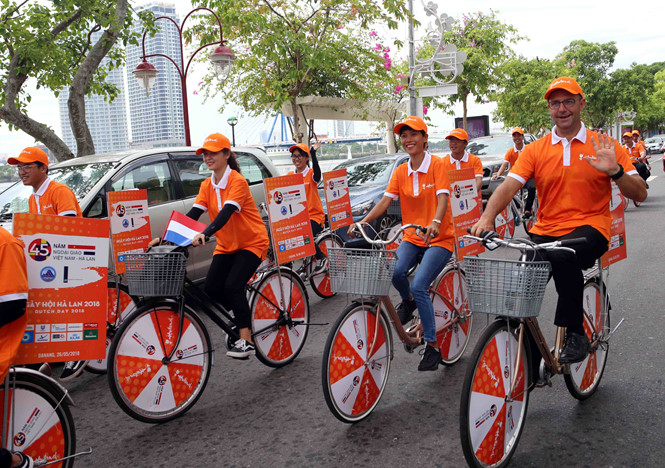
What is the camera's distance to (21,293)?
277 cm

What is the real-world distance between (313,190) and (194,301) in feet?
11.8

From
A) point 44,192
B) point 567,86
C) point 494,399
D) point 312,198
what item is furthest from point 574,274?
point 312,198

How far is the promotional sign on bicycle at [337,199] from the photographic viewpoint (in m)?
7.77

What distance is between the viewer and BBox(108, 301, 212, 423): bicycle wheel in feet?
13.0

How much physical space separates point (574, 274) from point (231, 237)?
256cm

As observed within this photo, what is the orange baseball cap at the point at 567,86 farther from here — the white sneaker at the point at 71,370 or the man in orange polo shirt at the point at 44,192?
the white sneaker at the point at 71,370

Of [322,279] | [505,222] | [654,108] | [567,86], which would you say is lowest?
[322,279]

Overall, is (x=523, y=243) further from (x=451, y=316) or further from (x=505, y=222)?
(x=505, y=222)

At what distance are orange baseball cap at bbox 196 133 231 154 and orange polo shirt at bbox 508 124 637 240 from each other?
2.19m

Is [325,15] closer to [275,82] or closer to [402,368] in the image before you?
[275,82]

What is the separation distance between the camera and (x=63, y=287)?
3145mm

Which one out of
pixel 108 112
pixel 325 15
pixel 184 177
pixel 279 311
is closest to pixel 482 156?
pixel 325 15

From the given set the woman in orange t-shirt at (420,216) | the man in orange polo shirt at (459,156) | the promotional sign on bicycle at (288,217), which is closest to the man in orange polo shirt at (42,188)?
the promotional sign on bicycle at (288,217)

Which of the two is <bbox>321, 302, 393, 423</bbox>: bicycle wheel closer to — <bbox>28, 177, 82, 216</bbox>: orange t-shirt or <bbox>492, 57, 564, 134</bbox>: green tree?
<bbox>28, 177, 82, 216</bbox>: orange t-shirt
